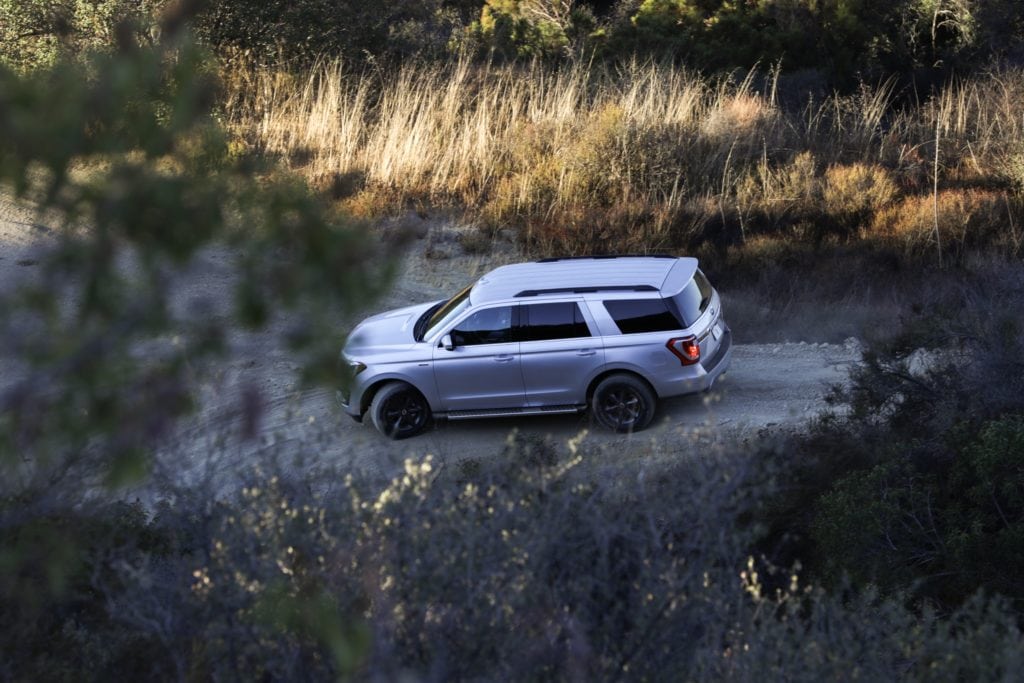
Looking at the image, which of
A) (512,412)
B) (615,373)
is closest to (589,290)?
(615,373)

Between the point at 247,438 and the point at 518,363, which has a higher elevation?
the point at 247,438

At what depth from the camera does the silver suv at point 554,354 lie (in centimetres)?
1157

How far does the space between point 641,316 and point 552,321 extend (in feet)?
3.02

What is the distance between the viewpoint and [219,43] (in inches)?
861

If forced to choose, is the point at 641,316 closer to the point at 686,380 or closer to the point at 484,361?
the point at 686,380

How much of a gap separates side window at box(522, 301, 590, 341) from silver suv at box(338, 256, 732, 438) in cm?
1

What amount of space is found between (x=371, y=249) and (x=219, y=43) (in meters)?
20.7

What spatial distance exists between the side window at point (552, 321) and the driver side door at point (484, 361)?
0.14m

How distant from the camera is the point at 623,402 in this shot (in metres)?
11.8

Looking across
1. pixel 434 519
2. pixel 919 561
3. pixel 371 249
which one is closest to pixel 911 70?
pixel 919 561

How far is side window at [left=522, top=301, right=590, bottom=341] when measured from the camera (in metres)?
11.7

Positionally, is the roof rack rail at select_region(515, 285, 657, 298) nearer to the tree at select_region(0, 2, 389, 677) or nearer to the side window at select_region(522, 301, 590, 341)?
the side window at select_region(522, 301, 590, 341)

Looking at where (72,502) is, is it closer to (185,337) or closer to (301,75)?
(185,337)

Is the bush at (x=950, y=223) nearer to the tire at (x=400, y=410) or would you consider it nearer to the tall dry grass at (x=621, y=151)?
the tall dry grass at (x=621, y=151)
